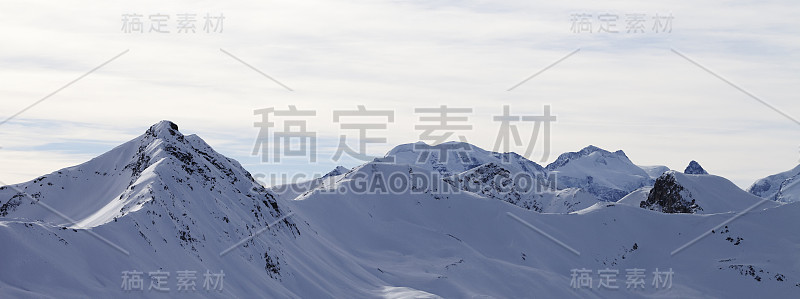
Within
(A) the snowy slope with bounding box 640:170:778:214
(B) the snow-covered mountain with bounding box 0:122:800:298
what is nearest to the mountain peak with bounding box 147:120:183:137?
(B) the snow-covered mountain with bounding box 0:122:800:298

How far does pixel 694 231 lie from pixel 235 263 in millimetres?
110779

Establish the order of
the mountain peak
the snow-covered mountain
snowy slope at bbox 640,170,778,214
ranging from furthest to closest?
snowy slope at bbox 640,170,778,214
the mountain peak
the snow-covered mountain

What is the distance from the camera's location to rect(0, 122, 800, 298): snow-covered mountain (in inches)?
2453

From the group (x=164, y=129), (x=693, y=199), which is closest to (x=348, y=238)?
(x=164, y=129)

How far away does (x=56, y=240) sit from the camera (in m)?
57.1

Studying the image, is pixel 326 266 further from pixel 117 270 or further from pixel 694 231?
pixel 694 231

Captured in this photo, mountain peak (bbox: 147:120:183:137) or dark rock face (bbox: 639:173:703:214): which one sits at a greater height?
mountain peak (bbox: 147:120:183:137)

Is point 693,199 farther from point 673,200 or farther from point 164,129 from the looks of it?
point 164,129

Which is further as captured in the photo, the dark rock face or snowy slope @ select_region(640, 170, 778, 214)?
the dark rock face

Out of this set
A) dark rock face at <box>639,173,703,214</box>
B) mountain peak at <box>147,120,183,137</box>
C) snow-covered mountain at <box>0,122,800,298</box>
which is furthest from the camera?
dark rock face at <box>639,173,703,214</box>

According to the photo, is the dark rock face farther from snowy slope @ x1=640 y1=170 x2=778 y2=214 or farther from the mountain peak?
the mountain peak

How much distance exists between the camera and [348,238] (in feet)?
432

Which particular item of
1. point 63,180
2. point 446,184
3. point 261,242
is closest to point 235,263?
point 261,242

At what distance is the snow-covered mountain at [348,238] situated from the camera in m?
62.3
